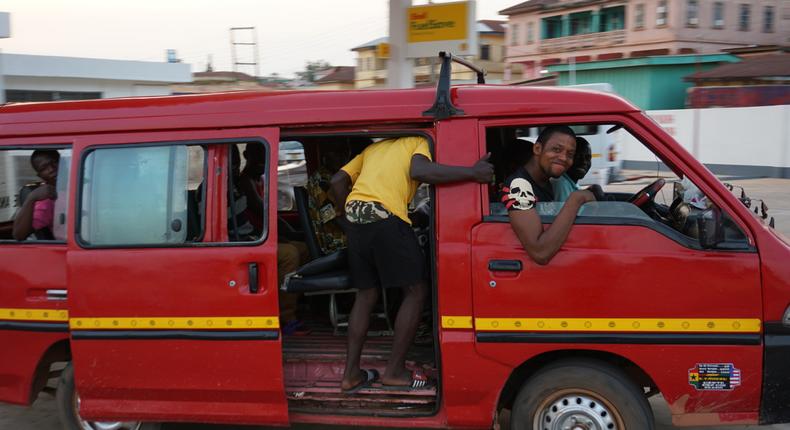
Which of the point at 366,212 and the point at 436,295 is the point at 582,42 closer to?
the point at 366,212

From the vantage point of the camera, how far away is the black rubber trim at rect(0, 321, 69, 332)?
3.92 metres

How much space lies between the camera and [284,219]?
18.5 ft

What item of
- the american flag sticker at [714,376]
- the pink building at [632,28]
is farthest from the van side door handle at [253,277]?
the pink building at [632,28]

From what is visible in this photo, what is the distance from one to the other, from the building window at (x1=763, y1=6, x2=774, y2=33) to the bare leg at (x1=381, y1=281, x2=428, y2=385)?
4524cm

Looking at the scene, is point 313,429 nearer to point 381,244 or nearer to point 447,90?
point 381,244

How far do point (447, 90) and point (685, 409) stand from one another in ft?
6.34

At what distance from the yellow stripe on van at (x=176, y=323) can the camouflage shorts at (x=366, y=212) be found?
0.67 metres

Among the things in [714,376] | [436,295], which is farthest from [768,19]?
[436,295]

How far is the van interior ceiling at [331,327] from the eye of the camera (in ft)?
12.6

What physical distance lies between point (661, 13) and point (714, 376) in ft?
129

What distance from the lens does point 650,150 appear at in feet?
11.5

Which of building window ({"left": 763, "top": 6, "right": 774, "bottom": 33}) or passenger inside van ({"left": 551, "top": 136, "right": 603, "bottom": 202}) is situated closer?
passenger inside van ({"left": 551, "top": 136, "right": 603, "bottom": 202})

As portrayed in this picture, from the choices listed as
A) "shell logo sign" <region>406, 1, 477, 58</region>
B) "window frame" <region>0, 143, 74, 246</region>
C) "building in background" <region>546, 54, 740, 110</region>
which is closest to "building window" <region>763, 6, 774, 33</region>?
"building in background" <region>546, 54, 740, 110</region>

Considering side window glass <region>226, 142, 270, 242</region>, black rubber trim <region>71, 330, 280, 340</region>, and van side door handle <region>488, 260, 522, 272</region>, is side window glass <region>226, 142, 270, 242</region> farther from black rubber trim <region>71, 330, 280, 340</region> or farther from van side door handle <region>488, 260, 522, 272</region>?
van side door handle <region>488, 260, 522, 272</region>
